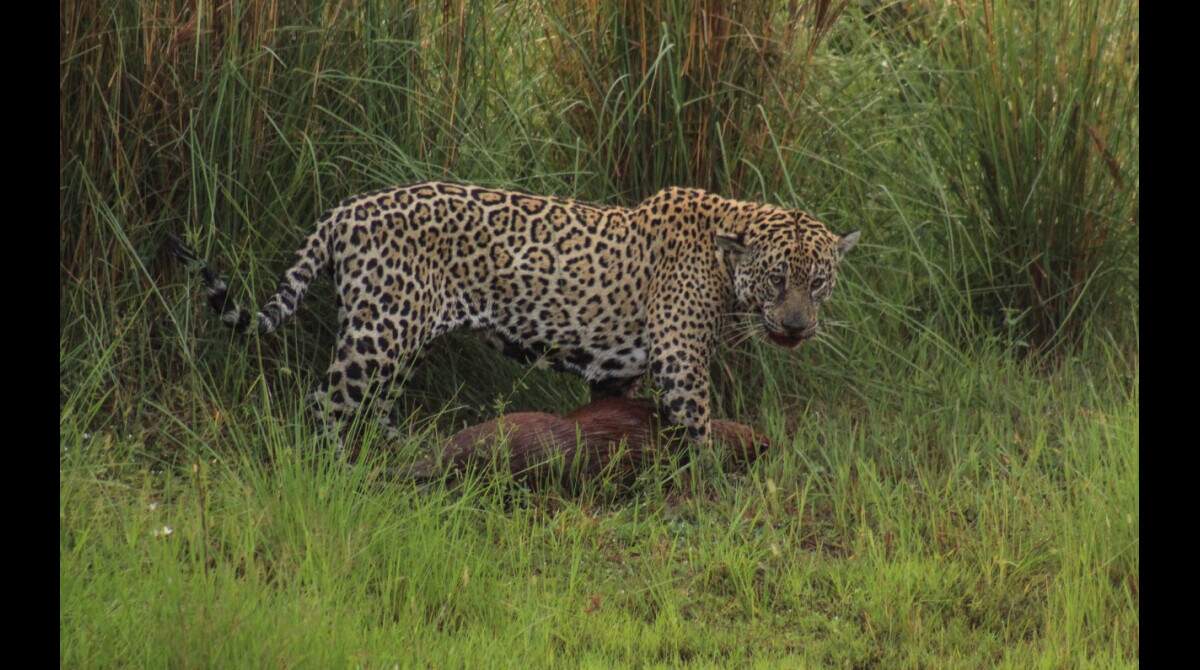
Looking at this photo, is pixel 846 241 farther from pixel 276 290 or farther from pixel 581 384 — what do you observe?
pixel 276 290

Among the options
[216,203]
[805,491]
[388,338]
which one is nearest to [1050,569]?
[805,491]

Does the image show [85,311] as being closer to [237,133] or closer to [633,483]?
[237,133]

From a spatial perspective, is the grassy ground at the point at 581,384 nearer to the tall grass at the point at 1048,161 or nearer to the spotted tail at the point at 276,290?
the tall grass at the point at 1048,161

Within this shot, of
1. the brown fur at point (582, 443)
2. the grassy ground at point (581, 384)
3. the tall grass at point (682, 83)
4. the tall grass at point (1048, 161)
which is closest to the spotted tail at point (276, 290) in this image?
the grassy ground at point (581, 384)

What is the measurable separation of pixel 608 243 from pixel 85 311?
207cm

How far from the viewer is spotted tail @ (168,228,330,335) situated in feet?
19.2

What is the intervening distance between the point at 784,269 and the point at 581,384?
114cm

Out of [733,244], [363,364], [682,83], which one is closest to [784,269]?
[733,244]

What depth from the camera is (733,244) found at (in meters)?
6.18

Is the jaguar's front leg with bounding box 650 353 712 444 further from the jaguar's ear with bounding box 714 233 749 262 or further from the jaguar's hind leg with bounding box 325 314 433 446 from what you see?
the jaguar's hind leg with bounding box 325 314 433 446

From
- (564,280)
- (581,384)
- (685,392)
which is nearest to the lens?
(685,392)

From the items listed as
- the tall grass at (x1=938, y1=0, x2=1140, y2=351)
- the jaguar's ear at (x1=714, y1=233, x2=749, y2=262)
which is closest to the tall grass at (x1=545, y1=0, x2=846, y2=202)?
the jaguar's ear at (x1=714, y1=233, x2=749, y2=262)

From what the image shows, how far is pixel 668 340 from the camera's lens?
620cm

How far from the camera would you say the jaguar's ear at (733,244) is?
6.17 metres
